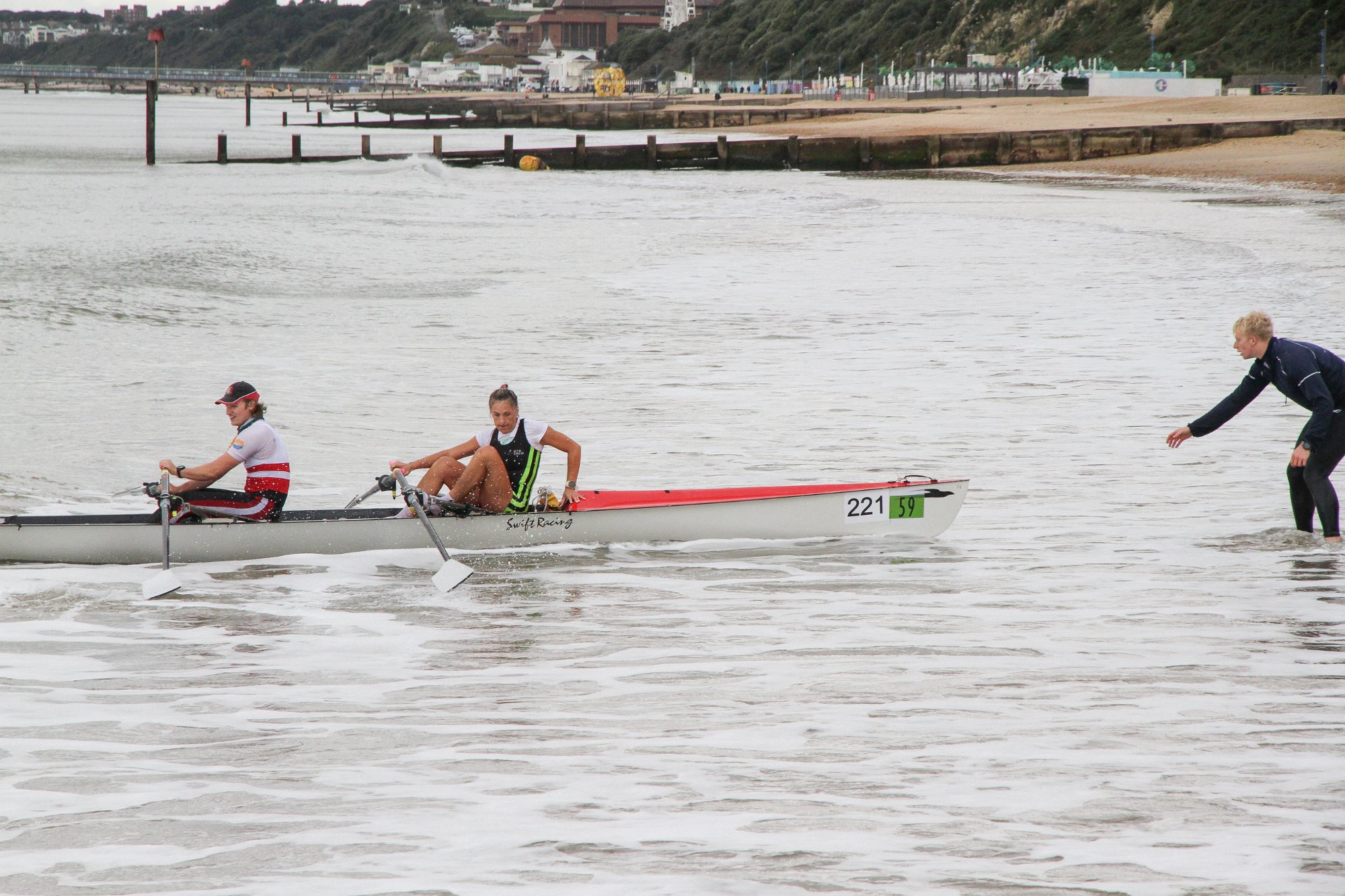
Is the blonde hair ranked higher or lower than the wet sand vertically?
lower

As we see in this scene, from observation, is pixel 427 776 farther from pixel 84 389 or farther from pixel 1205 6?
pixel 1205 6

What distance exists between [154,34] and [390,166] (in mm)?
36570

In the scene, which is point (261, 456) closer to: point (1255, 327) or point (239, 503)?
point (239, 503)

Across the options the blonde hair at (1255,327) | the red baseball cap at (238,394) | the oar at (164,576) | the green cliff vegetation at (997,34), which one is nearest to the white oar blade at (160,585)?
the oar at (164,576)

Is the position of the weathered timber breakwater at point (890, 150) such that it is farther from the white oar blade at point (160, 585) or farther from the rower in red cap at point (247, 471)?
the white oar blade at point (160, 585)

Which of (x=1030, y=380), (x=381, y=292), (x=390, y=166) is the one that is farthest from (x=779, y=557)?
(x=390, y=166)

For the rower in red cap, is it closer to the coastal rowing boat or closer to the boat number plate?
the coastal rowing boat

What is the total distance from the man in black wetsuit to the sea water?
1.79 ft

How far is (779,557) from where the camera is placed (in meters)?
8.27

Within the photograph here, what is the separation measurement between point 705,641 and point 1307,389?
12.7 ft

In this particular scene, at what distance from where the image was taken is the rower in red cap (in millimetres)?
7789

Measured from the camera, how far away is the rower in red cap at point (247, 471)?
25.6 ft

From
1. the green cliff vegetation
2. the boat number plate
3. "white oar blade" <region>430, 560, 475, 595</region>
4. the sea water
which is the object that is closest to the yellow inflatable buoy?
the green cliff vegetation

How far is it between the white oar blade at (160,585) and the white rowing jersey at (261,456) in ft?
2.41
